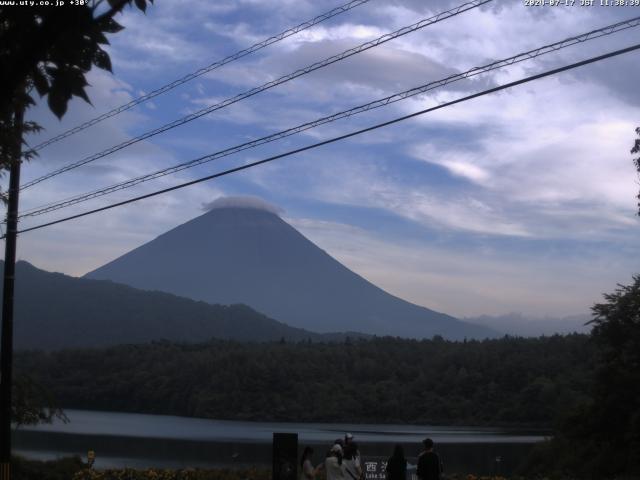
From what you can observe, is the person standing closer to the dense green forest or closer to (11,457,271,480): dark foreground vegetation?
(11,457,271,480): dark foreground vegetation

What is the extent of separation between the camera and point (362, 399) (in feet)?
307

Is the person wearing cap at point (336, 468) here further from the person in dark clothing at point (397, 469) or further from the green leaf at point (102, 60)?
the green leaf at point (102, 60)

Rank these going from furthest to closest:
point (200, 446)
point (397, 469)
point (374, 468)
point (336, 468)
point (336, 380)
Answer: point (336, 380)
point (200, 446)
point (374, 468)
point (397, 469)
point (336, 468)

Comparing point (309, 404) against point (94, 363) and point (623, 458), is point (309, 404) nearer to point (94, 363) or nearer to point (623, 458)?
point (94, 363)

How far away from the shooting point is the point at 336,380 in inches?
3861

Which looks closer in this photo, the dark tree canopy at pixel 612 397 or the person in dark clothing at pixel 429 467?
the person in dark clothing at pixel 429 467

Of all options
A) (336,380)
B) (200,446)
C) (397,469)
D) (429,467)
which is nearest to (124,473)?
(397,469)

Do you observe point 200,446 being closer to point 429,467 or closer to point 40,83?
point 429,467

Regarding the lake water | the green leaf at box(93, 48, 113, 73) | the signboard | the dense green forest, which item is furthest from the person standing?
the dense green forest

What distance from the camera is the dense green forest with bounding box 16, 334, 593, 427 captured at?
275 feet

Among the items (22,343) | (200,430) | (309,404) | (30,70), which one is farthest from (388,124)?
(22,343)

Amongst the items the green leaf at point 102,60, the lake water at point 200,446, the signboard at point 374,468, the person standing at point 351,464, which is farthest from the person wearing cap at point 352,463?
the lake water at point 200,446

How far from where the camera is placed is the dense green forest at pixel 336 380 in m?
83.8

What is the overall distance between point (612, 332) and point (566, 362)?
5638 cm
